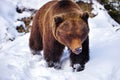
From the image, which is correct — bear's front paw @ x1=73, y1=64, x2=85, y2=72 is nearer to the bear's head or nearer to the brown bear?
the brown bear

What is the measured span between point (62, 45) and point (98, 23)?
2.84 meters

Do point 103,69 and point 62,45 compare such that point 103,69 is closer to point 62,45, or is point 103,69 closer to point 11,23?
point 62,45

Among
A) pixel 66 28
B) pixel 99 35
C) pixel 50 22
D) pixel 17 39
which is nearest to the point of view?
pixel 66 28

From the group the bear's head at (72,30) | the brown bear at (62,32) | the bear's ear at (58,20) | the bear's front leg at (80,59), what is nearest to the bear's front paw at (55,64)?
the brown bear at (62,32)

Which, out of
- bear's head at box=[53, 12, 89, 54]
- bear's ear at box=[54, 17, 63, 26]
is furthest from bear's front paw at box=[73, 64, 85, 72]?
bear's ear at box=[54, 17, 63, 26]

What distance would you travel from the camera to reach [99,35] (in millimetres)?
7914

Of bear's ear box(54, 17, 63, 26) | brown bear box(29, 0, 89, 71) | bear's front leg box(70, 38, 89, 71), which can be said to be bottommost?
bear's front leg box(70, 38, 89, 71)

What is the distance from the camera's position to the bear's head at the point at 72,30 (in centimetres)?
567

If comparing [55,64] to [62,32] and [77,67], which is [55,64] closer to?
[77,67]

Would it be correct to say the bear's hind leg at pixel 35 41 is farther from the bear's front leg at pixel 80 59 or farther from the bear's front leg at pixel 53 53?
the bear's front leg at pixel 80 59

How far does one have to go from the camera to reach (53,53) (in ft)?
21.1

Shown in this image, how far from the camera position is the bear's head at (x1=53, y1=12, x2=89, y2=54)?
567cm

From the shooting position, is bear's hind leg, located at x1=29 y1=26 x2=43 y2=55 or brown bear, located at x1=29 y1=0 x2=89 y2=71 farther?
bear's hind leg, located at x1=29 y1=26 x2=43 y2=55

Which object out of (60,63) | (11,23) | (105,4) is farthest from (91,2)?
(60,63)
